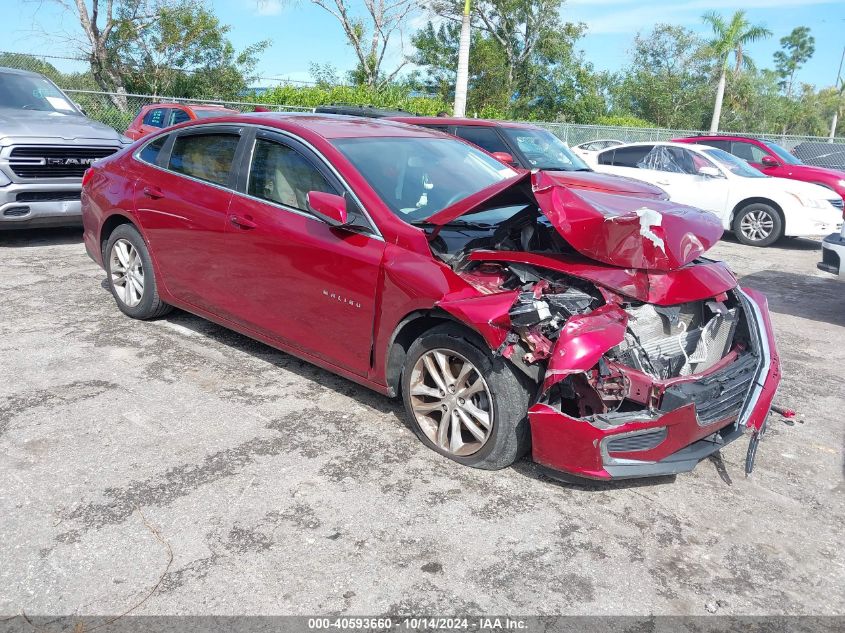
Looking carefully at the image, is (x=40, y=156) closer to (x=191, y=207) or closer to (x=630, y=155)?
(x=191, y=207)

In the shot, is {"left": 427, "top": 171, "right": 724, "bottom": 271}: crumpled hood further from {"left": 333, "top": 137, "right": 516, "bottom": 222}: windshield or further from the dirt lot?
the dirt lot

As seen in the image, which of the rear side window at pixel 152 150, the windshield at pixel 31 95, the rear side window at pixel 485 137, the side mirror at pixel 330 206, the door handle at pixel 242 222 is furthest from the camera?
the windshield at pixel 31 95

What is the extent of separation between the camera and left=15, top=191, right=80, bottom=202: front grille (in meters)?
8.14

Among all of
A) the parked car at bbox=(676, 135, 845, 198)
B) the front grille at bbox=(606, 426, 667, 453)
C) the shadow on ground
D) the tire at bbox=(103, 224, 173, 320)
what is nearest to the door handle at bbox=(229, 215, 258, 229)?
the tire at bbox=(103, 224, 173, 320)

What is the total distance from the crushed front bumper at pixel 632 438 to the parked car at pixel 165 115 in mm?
11075

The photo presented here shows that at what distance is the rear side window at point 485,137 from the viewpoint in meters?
9.01

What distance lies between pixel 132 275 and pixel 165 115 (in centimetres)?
875

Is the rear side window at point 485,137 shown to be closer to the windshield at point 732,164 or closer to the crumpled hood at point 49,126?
the crumpled hood at point 49,126

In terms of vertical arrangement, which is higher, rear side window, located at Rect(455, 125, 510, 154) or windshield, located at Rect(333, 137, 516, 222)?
rear side window, located at Rect(455, 125, 510, 154)

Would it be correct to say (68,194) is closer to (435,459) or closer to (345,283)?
(345,283)

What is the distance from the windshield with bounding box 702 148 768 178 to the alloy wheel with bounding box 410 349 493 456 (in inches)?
379

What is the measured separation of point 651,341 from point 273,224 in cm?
234

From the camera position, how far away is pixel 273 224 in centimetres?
447

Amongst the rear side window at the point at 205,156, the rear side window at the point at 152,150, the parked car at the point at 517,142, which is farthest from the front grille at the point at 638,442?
the parked car at the point at 517,142
